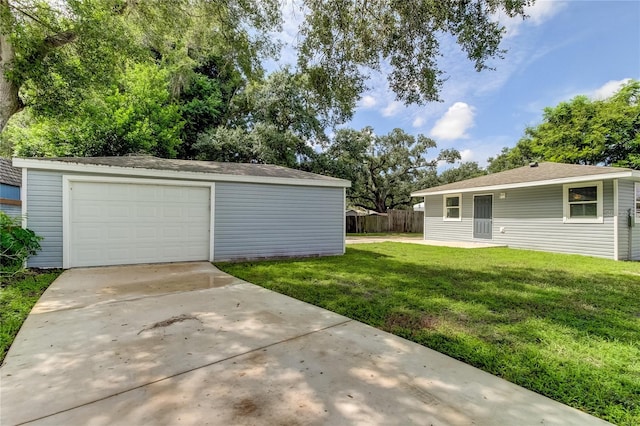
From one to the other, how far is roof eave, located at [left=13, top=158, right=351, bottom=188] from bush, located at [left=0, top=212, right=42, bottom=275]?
3.68 feet

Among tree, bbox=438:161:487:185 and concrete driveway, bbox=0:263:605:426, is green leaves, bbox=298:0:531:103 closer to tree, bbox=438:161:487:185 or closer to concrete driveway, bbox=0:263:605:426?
concrete driveway, bbox=0:263:605:426

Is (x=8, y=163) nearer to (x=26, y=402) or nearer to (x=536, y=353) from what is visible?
(x=26, y=402)

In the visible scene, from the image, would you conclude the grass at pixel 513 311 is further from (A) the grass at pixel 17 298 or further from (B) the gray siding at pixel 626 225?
(A) the grass at pixel 17 298

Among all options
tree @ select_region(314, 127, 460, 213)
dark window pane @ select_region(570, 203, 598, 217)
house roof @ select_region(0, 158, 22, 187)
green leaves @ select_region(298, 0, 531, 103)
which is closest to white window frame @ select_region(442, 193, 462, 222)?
dark window pane @ select_region(570, 203, 598, 217)

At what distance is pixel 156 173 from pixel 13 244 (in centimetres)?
268

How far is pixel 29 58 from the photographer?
6543 mm

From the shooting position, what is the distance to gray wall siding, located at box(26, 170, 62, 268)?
5953mm

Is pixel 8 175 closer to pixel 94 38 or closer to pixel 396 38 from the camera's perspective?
pixel 94 38

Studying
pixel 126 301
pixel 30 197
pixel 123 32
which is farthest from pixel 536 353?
pixel 123 32

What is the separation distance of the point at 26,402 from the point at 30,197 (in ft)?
18.9

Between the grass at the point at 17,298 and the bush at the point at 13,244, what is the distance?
209mm

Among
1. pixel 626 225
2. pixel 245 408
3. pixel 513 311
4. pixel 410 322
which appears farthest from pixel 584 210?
pixel 245 408

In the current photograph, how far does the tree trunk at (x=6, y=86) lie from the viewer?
21.1ft

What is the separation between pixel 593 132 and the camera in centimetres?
1997
